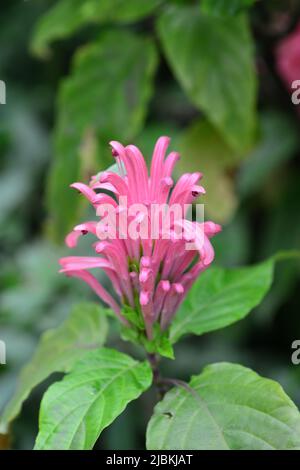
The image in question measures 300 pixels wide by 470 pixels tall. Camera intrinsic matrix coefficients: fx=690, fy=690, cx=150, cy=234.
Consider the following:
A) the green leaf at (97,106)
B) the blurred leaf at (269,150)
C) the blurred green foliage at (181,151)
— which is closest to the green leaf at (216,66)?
the blurred green foliage at (181,151)

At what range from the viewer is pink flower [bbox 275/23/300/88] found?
1.23 meters

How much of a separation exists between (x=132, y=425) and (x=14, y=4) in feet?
3.90

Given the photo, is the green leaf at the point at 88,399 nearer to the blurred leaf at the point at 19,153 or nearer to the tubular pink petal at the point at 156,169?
the tubular pink petal at the point at 156,169

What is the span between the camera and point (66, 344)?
862 millimetres

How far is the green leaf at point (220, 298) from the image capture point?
83 cm

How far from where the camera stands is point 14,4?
6.13ft

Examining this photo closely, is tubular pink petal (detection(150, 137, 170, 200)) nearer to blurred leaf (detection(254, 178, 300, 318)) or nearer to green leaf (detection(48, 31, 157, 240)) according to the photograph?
green leaf (detection(48, 31, 157, 240))

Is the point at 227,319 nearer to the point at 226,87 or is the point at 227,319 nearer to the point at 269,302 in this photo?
the point at 226,87

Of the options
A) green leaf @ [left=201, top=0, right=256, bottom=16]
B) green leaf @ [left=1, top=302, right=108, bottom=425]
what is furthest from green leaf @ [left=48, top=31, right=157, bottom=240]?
green leaf @ [left=1, top=302, right=108, bottom=425]

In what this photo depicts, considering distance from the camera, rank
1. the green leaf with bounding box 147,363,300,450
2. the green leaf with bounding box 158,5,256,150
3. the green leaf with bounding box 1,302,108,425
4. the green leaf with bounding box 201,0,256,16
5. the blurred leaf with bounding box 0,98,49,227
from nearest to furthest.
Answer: the green leaf with bounding box 147,363,300,450 < the green leaf with bounding box 1,302,108,425 < the green leaf with bounding box 201,0,256,16 < the green leaf with bounding box 158,5,256,150 < the blurred leaf with bounding box 0,98,49,227

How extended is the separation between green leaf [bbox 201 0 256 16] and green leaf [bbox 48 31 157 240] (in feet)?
0.76

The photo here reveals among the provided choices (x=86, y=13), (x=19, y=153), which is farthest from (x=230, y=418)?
(x=19, y=153)

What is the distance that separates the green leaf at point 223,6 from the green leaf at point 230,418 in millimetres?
522
